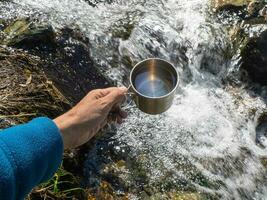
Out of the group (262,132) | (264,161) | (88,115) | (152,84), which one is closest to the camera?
(88,115)

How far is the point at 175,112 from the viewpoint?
14.9 feet

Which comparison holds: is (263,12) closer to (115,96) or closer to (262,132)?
(262,132)

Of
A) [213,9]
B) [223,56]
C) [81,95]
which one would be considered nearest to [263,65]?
[223,56]

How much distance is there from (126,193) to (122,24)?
7.03ft

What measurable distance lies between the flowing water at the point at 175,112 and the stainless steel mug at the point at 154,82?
1.24m

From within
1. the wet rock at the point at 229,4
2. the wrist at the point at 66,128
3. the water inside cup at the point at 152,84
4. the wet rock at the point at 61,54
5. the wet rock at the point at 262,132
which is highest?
the wrist at the point at 66,128

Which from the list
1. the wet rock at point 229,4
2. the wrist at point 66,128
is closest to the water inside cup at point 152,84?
the wrist at point 66,128

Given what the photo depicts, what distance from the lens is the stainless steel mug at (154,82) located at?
2564mm

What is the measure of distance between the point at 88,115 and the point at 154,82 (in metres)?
0.50

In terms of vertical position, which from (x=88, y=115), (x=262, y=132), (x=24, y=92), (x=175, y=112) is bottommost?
(x=262, y=132)

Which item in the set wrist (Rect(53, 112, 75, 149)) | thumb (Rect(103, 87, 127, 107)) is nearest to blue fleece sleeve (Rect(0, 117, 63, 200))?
wrist (Rect(53, 112, 75, 149))

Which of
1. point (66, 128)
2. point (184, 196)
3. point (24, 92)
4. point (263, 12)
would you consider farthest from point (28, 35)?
point (263, 12)

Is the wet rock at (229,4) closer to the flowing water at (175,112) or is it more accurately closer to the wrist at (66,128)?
the flowing water at (175,112)

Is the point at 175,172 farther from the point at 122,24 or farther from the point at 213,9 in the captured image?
the point at 213,9
